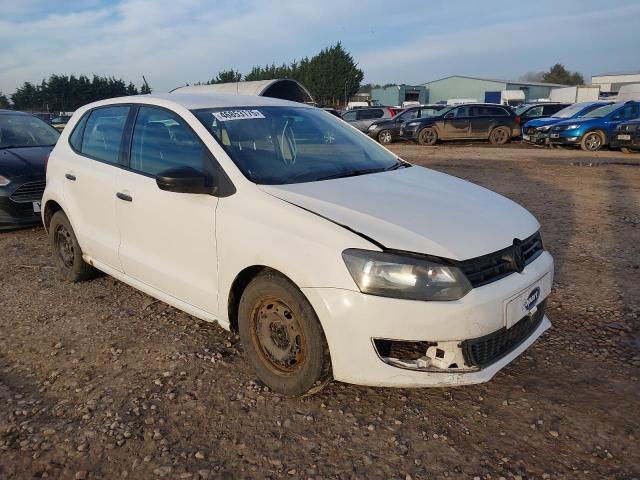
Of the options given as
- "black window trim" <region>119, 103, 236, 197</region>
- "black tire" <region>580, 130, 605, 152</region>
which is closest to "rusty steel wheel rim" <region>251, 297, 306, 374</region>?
"black window trim" <region>119, 103, 236, 197</region>

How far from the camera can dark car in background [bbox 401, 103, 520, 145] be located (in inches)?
782

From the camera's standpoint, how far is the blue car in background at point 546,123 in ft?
57.8

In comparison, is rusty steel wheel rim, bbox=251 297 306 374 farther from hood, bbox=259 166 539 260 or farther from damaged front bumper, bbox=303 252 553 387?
hood, bbox=259 166 539 260

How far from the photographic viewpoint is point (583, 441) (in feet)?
8.11

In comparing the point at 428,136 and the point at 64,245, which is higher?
the point at 428,136

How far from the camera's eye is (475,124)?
19.8 m

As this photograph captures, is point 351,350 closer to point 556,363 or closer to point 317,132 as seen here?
point 556,363

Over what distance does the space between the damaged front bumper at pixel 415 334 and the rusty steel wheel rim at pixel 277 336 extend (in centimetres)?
25

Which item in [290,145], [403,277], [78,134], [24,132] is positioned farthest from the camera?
[24,132]

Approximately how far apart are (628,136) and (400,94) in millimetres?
54309

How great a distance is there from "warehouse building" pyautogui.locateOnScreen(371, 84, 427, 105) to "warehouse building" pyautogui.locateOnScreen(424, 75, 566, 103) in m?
2.97

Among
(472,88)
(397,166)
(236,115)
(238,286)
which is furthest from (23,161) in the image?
(472,88)

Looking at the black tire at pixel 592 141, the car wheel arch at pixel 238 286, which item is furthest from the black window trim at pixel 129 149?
the black tire at pixel 592 141

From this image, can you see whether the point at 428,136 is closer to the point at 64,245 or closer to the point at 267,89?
the point at 267,89
